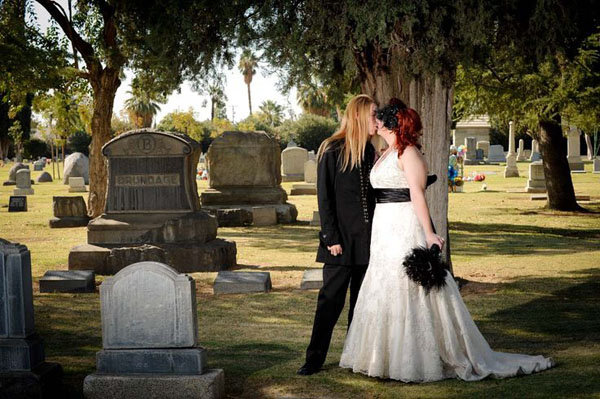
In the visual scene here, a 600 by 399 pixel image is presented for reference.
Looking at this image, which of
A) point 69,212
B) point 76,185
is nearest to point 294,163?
point 76,185

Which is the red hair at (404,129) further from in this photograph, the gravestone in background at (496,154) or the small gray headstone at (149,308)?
the gravestone in background at (496,154)

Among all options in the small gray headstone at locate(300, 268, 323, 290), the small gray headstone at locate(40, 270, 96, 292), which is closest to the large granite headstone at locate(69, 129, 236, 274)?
the small gray headstone at locate(40, 270, 96, 292)

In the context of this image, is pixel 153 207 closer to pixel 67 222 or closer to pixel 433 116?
pixel 433 116

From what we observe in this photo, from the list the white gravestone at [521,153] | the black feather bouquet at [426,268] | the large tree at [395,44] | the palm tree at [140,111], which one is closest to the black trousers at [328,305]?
the black feather bouquet at [426,268]

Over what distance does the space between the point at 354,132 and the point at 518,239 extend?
35.0 feet

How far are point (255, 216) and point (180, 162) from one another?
6.73 meters

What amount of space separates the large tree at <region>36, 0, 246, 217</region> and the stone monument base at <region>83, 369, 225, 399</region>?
554 centimetres

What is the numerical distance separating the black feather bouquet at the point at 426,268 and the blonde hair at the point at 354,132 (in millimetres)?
798

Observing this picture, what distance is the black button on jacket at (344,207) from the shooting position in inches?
227

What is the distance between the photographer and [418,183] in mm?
5547

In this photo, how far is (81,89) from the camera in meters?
21.8

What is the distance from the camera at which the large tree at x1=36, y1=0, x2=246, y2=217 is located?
10266 mm

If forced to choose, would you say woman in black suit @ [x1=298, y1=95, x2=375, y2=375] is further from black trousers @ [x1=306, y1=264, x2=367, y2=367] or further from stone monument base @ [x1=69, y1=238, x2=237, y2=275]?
stone monument base @ [x1=69, y1=238, x2=237, y2=275]

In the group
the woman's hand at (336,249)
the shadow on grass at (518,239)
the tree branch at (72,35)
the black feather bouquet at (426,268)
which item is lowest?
the shadow on grass at (518,239)
